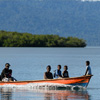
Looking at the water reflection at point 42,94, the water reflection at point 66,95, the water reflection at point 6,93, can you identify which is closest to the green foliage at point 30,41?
the water reflection at point 6,93

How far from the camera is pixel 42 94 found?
2795 cm

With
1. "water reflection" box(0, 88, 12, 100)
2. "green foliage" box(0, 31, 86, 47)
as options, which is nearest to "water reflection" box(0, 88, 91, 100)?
"water reflection" box(0, 88, 12, 100)

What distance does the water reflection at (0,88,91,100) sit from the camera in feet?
86.1

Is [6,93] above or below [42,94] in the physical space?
above

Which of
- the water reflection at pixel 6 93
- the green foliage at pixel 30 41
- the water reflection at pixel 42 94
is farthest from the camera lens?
the green foliage at pixel 30 41

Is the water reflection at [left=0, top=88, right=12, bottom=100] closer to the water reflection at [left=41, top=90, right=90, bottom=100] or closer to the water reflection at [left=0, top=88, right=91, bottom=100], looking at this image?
the water reflection at [left=0, top=88, right=91, bottom=100]

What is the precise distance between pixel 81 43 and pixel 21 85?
15037 cm

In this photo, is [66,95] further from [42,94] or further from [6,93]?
[6,93]

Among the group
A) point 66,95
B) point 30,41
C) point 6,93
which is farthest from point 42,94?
point 30,41

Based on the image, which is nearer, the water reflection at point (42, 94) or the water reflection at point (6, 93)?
the water reflection at point (6, 93)

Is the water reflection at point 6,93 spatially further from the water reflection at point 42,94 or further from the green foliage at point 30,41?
the green foliage at point 30,41

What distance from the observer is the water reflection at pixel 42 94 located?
86.1ft

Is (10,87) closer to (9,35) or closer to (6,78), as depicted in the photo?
(6,78)

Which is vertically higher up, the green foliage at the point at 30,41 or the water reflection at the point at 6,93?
the green foliage at the point at 30,41
